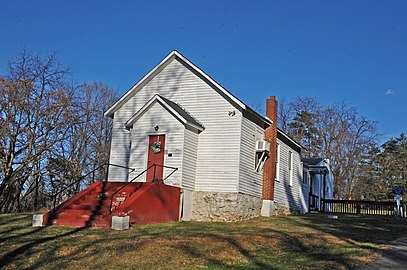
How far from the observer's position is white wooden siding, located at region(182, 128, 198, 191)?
18188 millimetres

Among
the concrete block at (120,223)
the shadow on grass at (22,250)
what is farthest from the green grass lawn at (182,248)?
the concrete block at (120,223)

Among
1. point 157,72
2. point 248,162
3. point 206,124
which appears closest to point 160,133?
point 206,124

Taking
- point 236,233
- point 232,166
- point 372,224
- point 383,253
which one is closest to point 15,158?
point 232,166

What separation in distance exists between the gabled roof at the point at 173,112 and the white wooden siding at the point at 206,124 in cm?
39

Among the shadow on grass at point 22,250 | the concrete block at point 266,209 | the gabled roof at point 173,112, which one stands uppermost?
the gabled roof at point 173,112

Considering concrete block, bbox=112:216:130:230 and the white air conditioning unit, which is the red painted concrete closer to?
concrete block, bbox=112:216:130:230

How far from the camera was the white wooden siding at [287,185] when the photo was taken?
2317cm

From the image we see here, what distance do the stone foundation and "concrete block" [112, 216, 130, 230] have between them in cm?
487

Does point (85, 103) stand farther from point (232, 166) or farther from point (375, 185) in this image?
point (375, 185)

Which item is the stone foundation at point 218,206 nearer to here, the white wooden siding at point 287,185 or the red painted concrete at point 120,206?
the red painted concrete at point 120,206

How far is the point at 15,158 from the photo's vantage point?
26766 mm

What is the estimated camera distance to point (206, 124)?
63.1ft

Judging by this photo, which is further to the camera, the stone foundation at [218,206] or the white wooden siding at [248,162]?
the white wooden siding at [248,162]

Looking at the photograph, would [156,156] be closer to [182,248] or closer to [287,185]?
[182,248]
